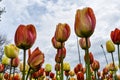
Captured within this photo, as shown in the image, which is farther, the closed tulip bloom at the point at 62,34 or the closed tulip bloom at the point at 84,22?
the closed tulip bloom at the point at 62,34

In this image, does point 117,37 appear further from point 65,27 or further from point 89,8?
point 89,8

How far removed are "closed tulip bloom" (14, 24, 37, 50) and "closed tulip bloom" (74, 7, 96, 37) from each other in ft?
1.24

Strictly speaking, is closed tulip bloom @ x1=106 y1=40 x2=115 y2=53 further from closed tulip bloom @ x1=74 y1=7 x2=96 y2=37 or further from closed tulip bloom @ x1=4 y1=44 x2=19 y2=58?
closed tulip bloom @ x1=74 y1=7 x2=96 y2=37

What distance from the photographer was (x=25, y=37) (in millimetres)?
2562

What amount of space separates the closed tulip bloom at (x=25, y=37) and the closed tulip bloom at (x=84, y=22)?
377mm

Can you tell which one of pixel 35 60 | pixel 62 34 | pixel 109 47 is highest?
pixel 62 34

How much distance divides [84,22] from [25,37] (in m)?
0.51

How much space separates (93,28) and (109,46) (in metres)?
2.41

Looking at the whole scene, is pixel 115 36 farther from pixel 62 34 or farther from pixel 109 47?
pixel 62 34

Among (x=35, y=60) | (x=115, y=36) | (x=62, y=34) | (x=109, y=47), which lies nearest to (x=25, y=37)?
(x=35, y=60)

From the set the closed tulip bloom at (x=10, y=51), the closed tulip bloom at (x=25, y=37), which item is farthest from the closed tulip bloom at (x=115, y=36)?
the closed tulip bloom at (x=25, y=37)

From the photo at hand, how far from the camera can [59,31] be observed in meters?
2.98

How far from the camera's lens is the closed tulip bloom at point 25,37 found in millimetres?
2527

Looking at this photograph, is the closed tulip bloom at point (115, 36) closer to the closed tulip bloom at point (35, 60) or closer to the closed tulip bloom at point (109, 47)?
the closed tulip bloom at point (109, 47)
